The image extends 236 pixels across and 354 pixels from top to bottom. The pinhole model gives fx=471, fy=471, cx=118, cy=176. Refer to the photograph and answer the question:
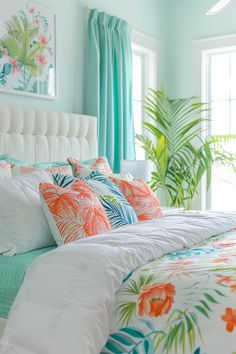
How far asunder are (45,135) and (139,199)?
927 millimetres

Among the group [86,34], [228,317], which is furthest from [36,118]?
[228,317]

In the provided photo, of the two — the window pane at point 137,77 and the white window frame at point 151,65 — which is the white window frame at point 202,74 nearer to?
the white window frame at point 151,65

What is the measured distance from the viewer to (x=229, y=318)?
137cm

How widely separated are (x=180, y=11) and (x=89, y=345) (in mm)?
4172

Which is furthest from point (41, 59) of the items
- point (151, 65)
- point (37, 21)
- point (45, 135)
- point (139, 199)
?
point (151, 65)

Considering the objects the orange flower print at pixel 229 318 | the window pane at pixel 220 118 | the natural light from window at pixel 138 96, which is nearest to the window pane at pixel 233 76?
the window pane at pixel 220 118

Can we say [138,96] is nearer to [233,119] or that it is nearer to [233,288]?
[233,119]

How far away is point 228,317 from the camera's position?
1376mm

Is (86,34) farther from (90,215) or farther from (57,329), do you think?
(57,329)

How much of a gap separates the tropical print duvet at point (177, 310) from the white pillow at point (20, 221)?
2.13 feet

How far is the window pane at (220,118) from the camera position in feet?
15.4

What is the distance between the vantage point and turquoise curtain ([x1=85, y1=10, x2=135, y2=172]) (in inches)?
147

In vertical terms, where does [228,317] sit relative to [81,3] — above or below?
below

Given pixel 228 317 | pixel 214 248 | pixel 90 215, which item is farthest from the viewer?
pixel 90 215
